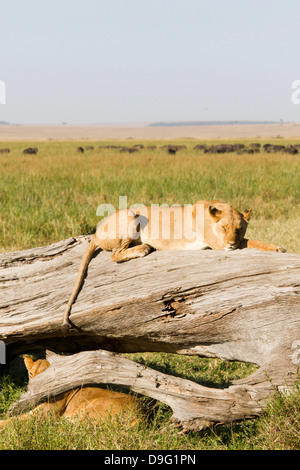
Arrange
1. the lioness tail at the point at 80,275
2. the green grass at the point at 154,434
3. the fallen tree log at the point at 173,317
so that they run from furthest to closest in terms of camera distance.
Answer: the lioness tail at the point at 80,275
the fallen tree log at the point at 173,317
the green grass at the point at 154,434

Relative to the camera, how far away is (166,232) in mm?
4277

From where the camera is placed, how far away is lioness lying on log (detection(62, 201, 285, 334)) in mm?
4094

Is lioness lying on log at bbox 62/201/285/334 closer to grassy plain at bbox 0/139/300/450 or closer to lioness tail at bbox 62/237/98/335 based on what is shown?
lioness tail at bbox 62/237/98/335

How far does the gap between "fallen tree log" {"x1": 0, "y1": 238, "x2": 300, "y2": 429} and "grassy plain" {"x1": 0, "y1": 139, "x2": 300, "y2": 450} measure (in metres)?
0.27

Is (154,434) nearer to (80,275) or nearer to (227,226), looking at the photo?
(80,275)

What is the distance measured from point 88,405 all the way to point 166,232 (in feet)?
5.28

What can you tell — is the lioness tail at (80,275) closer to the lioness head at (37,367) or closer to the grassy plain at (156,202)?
the lioness head at (37,367)

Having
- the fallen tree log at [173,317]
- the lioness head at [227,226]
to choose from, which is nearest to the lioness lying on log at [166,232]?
the lioness head at [227,226]

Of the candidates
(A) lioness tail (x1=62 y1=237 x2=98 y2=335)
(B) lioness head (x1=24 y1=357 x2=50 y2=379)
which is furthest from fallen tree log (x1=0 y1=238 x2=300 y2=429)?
(B) lioness head (x1=24 y1=357 x2=50 y2=379)

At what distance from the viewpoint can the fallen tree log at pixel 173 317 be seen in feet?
11.6

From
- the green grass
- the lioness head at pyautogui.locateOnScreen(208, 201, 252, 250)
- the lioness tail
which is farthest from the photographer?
the lioness tail
